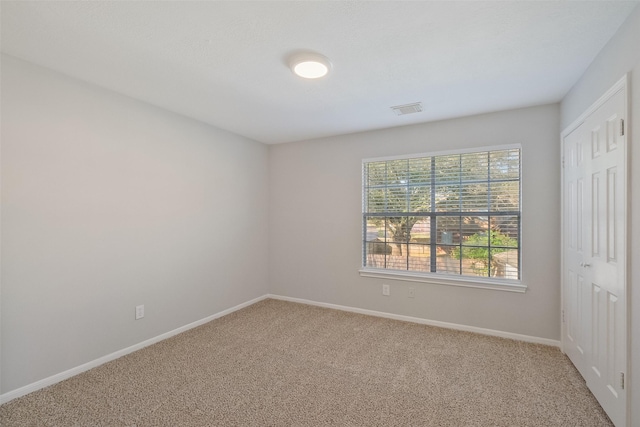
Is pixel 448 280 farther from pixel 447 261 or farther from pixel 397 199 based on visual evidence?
pixel 397 199

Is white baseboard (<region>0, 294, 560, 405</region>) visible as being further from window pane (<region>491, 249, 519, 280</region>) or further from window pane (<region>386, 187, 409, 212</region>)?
window pane (<region>386, 187, 409, 212</region>)

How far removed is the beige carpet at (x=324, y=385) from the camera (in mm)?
1910

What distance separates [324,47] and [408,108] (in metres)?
1.42

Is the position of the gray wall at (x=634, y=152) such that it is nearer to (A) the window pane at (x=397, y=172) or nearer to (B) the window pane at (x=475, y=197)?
(B) the window pane at (x=475, y=197)

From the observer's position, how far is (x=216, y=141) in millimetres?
3750

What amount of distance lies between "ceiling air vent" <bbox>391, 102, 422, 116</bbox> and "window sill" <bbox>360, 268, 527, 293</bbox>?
192 centimetres

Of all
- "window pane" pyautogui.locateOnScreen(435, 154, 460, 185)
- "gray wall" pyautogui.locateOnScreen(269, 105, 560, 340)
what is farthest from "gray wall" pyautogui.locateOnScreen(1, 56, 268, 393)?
"window pane" pyautogui.locateOnScreen(435, 154, 460, 185)

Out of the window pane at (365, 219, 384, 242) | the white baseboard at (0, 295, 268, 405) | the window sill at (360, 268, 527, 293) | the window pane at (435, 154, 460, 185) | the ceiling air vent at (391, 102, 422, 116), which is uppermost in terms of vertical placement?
the ceiling air vent at (391, 102, 422, 116)

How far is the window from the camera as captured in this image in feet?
10.5

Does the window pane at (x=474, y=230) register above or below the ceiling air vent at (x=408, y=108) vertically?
below

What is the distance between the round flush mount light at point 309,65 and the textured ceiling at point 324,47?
75 mm

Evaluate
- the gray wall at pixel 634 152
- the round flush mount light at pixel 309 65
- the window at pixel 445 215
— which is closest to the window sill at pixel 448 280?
the window at pixel 445 215

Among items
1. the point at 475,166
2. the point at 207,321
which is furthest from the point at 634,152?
the point at 207,321

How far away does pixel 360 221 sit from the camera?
3957 millimetres
